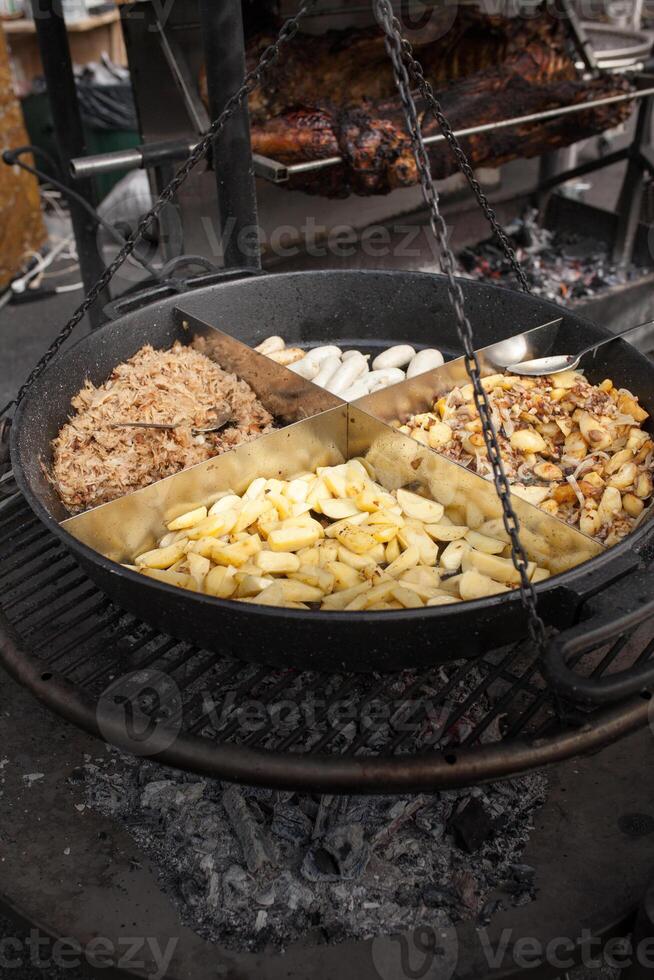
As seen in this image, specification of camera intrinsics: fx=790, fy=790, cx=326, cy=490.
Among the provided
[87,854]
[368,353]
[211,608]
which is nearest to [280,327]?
[368,353]

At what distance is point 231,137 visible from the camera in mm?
3389

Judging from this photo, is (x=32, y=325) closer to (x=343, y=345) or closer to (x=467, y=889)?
(x=343, y=345)

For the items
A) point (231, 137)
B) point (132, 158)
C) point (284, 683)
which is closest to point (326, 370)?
point (231, 137)

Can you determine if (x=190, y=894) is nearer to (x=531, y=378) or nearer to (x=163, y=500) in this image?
(x=163, y=500)

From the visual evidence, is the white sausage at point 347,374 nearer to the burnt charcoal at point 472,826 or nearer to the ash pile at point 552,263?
the burnt charcoal at point 472,826

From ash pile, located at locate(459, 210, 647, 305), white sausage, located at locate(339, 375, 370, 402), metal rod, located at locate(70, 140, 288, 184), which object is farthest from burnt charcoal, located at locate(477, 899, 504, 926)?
ash pile, located at locate(459, 210, 647, 305)

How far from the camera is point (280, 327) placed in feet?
11.2

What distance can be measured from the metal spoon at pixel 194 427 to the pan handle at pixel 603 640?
5.07 ft

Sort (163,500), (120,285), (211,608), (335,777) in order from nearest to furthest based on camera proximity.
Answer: (335,777)
(211,608)
(163,500)
(120,285)

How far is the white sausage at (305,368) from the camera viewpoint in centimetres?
307

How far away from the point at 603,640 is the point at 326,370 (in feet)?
5.78

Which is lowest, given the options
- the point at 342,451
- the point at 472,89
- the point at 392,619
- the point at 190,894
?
the point at 190,894

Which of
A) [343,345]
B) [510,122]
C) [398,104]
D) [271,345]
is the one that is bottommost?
[343,345]

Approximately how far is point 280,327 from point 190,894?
2.21 metres
